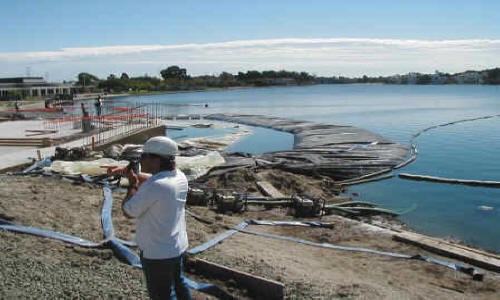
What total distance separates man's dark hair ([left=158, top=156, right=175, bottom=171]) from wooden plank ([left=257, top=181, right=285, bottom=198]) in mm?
8507

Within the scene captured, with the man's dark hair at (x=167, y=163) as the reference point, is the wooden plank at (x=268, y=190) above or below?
below

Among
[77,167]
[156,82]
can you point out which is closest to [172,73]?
[156,82]

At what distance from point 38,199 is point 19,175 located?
379 centimetres

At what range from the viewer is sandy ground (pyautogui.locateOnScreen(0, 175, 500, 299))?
199 inches

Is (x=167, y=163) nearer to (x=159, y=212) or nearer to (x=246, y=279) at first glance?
(x=159, y=212)

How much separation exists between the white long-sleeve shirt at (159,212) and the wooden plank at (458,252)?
20.7ft

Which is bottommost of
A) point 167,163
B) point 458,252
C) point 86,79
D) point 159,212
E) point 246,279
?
point 458,252

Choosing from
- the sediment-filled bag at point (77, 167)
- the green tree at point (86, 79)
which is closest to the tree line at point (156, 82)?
the green tree at point (86, 79)

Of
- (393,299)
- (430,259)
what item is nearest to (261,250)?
(393,299)

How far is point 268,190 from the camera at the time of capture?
40.4ft

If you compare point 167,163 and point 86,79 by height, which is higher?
point 86,79

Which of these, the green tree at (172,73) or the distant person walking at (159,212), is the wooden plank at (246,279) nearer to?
the distant person walking at (159,212)

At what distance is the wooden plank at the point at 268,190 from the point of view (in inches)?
469

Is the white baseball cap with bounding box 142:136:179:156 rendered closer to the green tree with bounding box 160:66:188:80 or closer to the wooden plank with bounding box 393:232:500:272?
the wooden plank with bounding box 393:232:500:272
